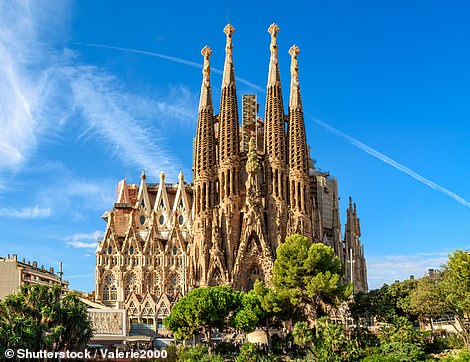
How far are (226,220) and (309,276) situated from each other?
21199 mm

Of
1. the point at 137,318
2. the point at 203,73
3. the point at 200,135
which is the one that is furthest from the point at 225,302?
the point at 203,73

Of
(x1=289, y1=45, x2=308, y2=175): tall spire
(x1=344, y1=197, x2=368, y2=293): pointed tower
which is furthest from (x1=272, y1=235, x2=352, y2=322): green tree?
(x1=344, y1=197, x2=368, y2=293): pointed tower

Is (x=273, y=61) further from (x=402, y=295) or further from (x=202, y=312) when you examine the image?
(x=202, y=312)

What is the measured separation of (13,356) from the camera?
33.9 meters

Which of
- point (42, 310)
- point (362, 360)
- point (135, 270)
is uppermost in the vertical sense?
point (135, 270)

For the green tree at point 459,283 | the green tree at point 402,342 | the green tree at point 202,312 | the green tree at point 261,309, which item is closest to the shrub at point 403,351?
the green tree at point 402,342

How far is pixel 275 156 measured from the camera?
68.6m

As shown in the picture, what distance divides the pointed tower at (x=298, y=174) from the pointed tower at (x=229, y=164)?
5954 mm

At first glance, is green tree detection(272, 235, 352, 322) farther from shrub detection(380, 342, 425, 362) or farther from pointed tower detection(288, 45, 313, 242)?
pointed tower detection(288, 45, 313, 242)

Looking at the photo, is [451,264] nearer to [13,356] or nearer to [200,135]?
[13,356]

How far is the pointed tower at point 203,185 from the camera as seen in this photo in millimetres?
65125

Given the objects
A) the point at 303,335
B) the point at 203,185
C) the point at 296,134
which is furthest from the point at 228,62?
the point at 303,335

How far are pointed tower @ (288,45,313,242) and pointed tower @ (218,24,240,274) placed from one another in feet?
19.5

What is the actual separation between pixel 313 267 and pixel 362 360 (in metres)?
9.38
